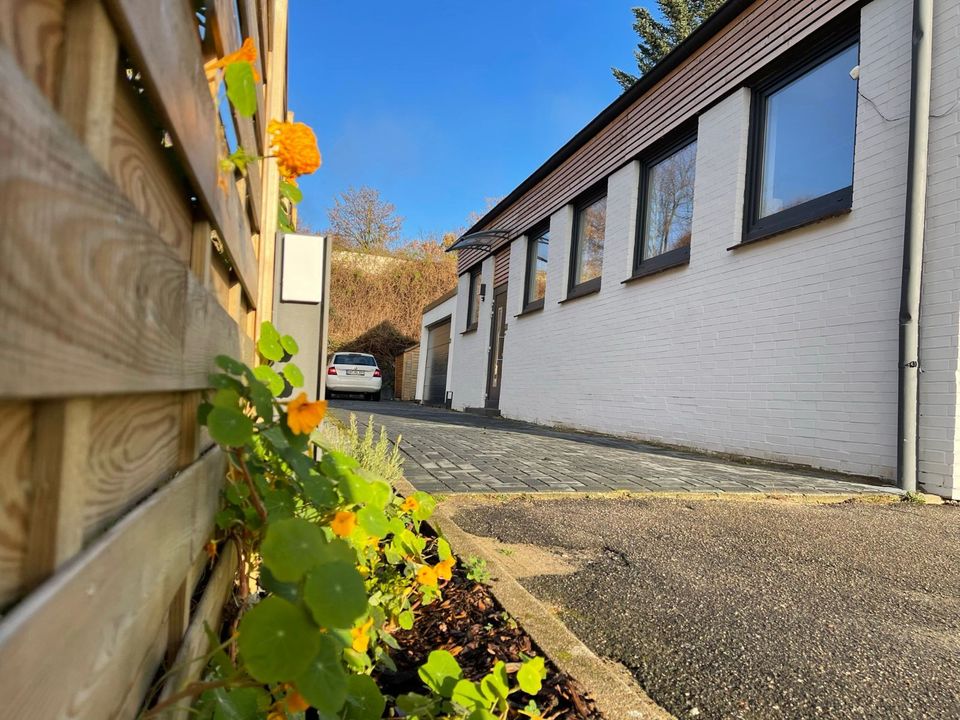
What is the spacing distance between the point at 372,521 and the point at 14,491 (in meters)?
0.77

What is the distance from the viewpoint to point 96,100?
521 mm

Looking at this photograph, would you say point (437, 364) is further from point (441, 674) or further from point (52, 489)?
point (52, 489)

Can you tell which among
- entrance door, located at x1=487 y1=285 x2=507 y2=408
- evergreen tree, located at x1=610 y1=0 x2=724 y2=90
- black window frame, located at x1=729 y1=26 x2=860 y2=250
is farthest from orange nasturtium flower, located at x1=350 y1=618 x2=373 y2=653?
evergreen tree, located at x1=610 y1=0 x2=724 y2=90

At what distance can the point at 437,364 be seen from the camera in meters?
16.3

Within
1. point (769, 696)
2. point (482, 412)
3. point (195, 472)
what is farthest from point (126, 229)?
point (482, 412)

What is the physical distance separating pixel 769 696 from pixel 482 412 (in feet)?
33.6

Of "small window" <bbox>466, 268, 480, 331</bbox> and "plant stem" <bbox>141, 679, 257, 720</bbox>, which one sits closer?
"plant stem" <bbox>141, 679, 257, 720</bbox>

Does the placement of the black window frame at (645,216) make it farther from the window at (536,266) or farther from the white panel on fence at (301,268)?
the white panel on fence at (301,268)

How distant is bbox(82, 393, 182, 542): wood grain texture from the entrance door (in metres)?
10.3

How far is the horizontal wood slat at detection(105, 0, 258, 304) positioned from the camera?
588 millimetres

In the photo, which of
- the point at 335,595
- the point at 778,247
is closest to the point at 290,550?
the point at 335,595

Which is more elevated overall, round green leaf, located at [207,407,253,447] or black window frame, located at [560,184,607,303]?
black window frame, located at [560,184,607,303]

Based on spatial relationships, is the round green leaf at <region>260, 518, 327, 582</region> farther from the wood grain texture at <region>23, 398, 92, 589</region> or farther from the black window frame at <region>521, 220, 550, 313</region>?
the black window frame at <region>521, 220, 550, 313</region>

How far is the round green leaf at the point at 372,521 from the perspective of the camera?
115 cm
